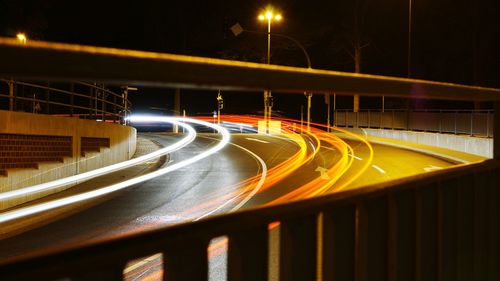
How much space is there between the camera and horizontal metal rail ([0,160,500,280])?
1.72 metres

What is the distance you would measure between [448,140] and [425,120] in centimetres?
475

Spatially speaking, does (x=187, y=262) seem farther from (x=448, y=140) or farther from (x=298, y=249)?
(x=448, y=140)

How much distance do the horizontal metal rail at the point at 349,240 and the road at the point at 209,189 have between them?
1851 mm

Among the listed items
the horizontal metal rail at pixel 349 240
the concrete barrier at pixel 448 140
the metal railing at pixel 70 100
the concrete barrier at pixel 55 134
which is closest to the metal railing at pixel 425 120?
the concrete barrier at pixel 448 140

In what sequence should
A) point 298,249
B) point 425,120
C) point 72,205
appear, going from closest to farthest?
1. point 298,249
2. point 72,205
3. point 425,120

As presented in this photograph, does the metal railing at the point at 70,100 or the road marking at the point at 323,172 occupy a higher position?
the metal railing at the point at 70,100

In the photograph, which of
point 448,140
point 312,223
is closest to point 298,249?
point 312,223

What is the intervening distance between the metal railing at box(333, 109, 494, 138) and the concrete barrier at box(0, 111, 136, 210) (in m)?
13.0

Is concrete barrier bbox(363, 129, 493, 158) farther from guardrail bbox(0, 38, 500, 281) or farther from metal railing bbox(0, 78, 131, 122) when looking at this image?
guardrail bbox(0, 38, 500, 281)

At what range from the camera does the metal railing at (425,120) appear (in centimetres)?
3112

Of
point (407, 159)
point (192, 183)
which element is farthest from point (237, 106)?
point (192, 183)

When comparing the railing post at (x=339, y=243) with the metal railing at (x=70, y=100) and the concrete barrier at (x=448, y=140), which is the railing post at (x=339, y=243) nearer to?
the metal railing at (x=70, y=100)

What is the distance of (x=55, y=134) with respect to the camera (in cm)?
1677

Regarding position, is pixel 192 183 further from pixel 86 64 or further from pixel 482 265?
pixel 86 64
